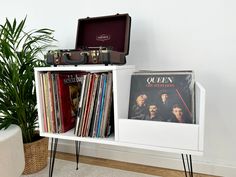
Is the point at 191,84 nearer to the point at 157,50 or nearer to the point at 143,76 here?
the point at 143,76

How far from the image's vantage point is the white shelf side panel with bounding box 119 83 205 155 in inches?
32.2

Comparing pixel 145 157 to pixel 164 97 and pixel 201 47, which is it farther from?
pixel 201 47

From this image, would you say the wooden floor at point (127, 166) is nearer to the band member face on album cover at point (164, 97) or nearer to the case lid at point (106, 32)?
the band member face on album cover at point (164, 97)

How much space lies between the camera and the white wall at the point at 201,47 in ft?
3.85

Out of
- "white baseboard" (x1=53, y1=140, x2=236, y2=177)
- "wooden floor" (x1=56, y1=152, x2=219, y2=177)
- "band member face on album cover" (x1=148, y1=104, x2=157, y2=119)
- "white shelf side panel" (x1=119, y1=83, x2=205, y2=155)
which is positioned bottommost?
"wooden floor" (x1=56, y1=152, x2=219, y2=177)

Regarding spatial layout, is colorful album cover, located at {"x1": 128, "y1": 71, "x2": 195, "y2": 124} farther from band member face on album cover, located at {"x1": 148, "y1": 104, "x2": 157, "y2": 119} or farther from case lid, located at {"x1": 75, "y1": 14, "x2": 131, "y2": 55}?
case lid, located at {"x1": 75, "y1": 14, "x2": 131, "y2": 55}

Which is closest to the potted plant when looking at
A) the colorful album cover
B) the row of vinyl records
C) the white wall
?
the row of vinyl records

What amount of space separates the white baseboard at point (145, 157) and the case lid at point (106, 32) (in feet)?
2.52

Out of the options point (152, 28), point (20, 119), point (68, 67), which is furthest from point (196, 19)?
point (20, 119)

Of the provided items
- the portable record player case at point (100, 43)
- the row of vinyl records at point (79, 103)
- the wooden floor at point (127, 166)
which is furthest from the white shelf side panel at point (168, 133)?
the wooden floor at point (127, 166)

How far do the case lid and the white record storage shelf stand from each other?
0.84ft

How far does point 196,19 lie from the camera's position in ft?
3.96

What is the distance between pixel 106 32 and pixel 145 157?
0.92 metres

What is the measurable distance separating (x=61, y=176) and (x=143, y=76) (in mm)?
909
